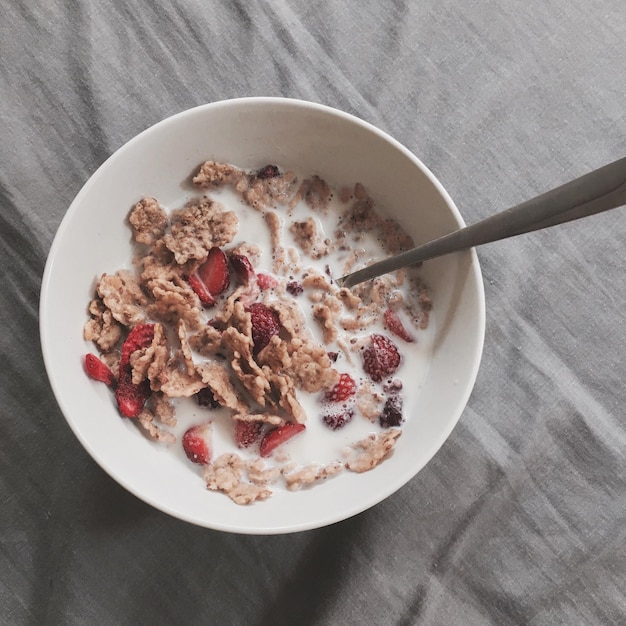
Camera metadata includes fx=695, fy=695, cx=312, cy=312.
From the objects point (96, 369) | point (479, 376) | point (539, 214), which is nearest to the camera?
point (539, 214)

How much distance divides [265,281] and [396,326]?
176mm

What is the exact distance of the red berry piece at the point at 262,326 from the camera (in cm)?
84

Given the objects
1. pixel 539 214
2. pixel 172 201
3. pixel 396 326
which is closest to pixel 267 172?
pixel 172 201

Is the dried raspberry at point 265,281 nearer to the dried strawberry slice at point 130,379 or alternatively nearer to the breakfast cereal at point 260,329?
the breakfast cereal at point 260,329

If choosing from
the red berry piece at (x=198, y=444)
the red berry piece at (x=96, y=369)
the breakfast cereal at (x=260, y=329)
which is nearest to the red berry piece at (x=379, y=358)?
the breakfast cereal at (x=260, y=329)

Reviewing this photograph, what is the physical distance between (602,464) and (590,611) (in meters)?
0.20

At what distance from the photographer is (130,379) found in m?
0.83

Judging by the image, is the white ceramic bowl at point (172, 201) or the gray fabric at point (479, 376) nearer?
the white ceramic bowl at point (172, 201)

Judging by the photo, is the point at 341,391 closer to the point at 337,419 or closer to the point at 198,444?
the point at 337,419

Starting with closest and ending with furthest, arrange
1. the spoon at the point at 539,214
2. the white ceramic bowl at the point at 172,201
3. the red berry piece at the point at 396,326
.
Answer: the spoon at the point at 539,214, the white ceramic bowl at the point at 172,201, the red berry piece at the point at 396,326

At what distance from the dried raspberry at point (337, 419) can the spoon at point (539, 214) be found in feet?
0.55

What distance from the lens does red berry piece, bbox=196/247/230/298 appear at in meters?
0.87

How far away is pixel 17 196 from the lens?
2.98 feet

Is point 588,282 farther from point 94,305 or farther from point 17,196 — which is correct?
point 17,196
